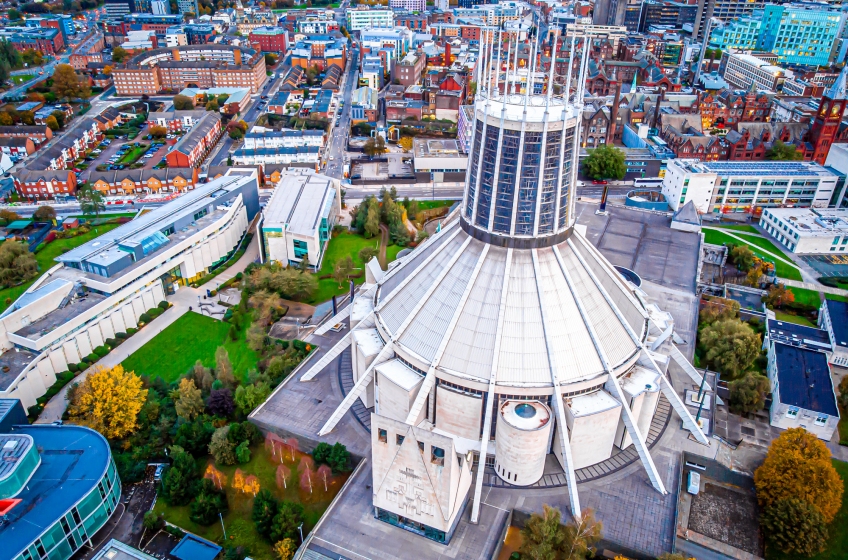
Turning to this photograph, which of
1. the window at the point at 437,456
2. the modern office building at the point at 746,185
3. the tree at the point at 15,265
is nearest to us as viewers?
the window at the point at 437,456

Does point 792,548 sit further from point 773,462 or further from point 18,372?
point 18,372

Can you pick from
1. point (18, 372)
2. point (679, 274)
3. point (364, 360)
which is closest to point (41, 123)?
point (18, 372)

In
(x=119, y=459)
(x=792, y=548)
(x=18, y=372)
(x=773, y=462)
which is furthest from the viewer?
(x=18, y=372)

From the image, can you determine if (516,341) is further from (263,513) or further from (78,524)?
(78,524)

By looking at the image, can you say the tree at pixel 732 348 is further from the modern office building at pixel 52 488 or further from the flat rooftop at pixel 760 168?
the modern office building at pixel 52 488

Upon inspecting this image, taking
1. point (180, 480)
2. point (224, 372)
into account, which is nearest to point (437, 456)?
point (180, 480)

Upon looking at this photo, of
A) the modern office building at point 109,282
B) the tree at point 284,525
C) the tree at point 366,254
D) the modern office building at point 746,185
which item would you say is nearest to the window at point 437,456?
the tree at point 284,525

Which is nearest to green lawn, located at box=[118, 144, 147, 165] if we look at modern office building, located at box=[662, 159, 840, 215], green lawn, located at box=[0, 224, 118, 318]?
green lawn, located at box=[0, 224, 118, 318]
